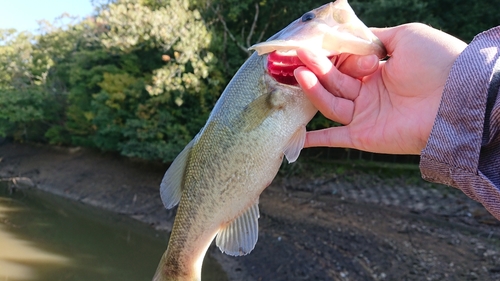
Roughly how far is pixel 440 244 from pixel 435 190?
326 centimetres

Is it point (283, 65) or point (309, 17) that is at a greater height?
point (309, 17)

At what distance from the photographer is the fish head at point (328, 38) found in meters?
2.01

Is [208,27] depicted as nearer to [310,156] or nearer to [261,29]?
[261,29]

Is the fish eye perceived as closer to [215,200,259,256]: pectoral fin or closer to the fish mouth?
the fish mouth

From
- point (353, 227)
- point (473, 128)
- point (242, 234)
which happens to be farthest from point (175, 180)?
point (353, 227)

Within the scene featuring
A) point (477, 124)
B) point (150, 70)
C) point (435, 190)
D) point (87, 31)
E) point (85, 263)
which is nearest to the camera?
point (477, 124)

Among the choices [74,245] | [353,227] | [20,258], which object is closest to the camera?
[353,227]

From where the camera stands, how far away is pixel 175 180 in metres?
2.46

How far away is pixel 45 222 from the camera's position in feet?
44.4

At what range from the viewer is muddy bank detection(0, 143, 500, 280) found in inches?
308

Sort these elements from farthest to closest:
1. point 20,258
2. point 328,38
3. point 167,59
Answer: point 167,59, point 20,258, point 328,38

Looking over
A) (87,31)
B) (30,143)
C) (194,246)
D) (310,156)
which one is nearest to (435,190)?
(310,156)

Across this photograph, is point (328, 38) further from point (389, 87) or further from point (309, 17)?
point (389, 87)

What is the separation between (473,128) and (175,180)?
1672mm
